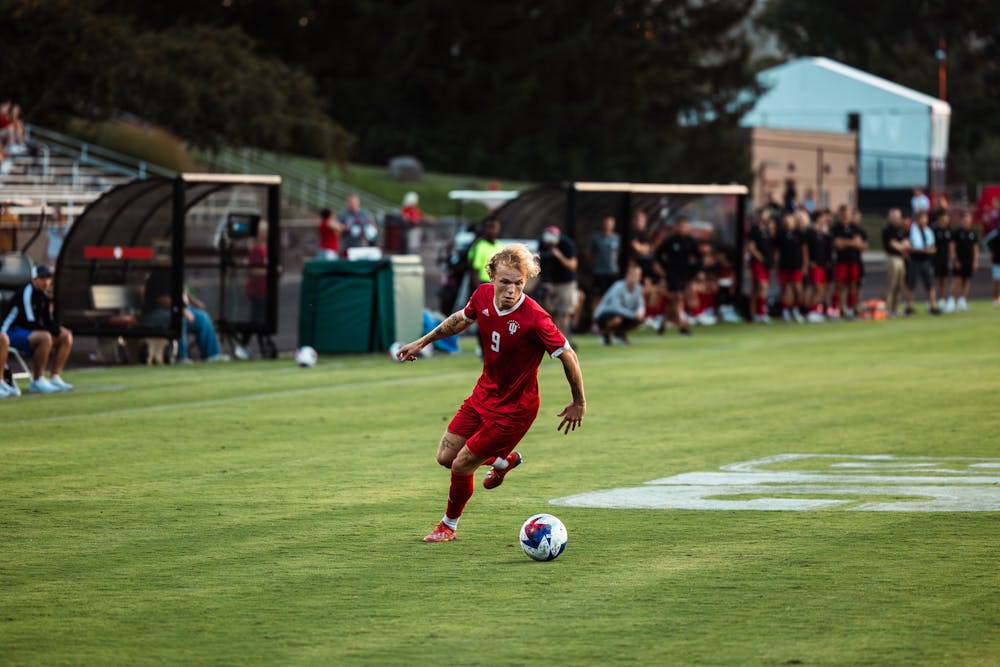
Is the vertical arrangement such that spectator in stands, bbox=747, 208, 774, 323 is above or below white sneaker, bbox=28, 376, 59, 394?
above

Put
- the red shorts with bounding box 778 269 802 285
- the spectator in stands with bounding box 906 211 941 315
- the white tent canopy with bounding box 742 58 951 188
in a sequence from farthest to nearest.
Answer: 1. the white tent canopy with bounding box 742 58 951 188
2. the spectator in stands with bounding box 906 211 941 315
3. the red shorts with bounding box 778 269 802 285

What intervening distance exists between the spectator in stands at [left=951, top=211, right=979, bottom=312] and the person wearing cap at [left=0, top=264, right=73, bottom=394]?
2123cm

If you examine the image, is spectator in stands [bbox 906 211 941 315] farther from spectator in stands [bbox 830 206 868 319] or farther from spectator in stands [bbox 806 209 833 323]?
spectator in stands [bbox 806 209 833 323]

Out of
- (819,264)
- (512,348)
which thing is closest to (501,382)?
(512,348)

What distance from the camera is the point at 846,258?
32.4 meters

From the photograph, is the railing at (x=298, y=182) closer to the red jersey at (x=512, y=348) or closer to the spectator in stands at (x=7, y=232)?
the spectator in stands at (x=7, y=232)

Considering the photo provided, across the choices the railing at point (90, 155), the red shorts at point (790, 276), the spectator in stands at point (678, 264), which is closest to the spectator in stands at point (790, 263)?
the red shorts at point (790, 276)

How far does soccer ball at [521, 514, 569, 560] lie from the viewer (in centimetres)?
898

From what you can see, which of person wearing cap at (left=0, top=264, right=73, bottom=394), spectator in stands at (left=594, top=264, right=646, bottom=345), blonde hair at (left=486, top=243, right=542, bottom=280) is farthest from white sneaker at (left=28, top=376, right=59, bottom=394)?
blonde hair at (left=486, top=243, right=542, bottom=280)

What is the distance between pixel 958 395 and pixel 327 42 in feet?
177

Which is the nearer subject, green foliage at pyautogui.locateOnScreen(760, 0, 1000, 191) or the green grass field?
the green grass field

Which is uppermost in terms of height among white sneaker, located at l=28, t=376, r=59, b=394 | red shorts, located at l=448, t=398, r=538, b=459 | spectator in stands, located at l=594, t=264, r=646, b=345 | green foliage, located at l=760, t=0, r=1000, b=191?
green foliage, located at l=760, t=0, r=1000, b=191

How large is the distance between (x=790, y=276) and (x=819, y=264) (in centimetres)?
59

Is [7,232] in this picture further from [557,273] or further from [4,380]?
[4,380]
